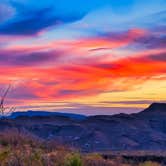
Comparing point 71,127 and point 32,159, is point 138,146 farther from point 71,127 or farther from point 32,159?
point 32,159

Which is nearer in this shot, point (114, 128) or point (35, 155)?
point (35, 155)

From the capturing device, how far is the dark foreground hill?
317 feet

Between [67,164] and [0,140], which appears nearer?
[67,164]

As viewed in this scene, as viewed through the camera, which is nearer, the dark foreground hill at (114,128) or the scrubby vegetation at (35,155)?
the scrubby vegetation at (35,155)

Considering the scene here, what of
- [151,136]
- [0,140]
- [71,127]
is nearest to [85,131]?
[71,127]

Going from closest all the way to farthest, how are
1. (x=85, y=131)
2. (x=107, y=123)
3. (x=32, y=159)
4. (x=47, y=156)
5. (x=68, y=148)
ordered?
1. (x=32, y=159)
2. (x=47, y=156)
3. (x=68, y=148)
4. (x=85, y=131)
5. (x=107, y=123)

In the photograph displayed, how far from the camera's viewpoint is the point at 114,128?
11231 centimetres

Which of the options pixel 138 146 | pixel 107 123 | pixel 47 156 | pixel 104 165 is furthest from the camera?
pixel 107 123

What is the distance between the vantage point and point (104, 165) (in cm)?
1956

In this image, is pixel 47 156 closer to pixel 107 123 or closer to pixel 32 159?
pixel 32 159

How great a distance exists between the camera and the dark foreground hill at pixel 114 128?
9650 centimetres

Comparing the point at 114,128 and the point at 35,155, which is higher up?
the point at 114,128

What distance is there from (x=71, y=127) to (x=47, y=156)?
9270cm

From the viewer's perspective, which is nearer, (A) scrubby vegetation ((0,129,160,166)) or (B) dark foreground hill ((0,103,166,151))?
(A) scrubby vegetation ((0,129,160,166))
